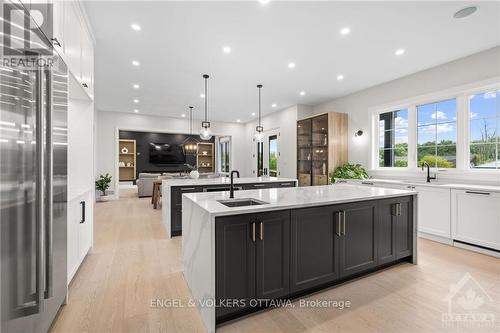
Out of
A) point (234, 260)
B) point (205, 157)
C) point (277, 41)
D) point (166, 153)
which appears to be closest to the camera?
point (234, 260)

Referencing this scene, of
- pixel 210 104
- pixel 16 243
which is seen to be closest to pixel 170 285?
pixel 16 243

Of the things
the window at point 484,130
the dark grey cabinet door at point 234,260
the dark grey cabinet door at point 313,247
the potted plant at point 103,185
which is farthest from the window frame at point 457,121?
the potted plant at point 103,185

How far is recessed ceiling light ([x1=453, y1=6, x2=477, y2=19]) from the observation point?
103 inches

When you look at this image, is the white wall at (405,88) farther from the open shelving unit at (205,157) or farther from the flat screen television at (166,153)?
the flat screen television at (166,153)

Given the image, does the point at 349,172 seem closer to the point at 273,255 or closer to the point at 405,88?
the point at 405,88

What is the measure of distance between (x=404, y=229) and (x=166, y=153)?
10667mm

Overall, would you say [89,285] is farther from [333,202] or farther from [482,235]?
[482,235]

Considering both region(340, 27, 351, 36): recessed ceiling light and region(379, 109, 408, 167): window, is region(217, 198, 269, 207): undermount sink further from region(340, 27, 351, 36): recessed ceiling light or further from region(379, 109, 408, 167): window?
region(379, 109, 408, 167): window

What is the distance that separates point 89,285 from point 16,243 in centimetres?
143

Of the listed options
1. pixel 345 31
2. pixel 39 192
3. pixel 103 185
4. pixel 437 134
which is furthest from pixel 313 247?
pixel 103 185

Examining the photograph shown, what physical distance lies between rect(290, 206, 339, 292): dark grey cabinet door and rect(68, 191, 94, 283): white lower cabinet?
210 cm

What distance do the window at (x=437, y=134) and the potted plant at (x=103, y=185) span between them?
26.9 ft

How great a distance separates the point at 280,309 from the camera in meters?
1.95

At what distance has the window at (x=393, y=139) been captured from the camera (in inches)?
190
